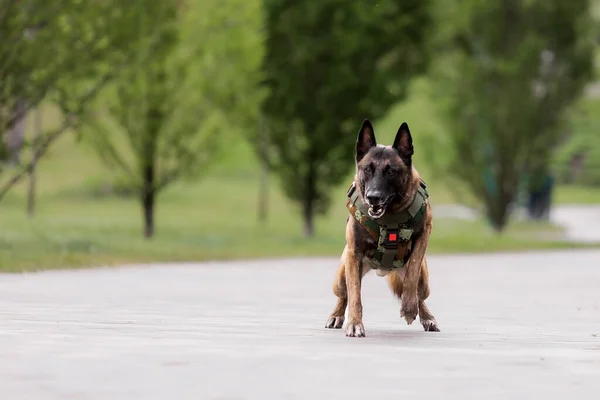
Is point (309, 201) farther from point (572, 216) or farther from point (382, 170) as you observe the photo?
point (572, 216)

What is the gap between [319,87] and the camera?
36.3 m

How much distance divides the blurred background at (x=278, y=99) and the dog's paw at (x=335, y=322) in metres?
10.8

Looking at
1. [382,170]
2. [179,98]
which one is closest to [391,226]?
[382,170]

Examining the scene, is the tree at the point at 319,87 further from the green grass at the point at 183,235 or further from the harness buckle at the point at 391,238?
the harness buckle at the point at 391,238

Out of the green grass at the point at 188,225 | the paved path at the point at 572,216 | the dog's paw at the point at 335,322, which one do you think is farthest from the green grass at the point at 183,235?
the dog's paw at the point at 335,322

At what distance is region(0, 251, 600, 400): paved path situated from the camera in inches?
327

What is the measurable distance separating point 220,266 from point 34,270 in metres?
4.27

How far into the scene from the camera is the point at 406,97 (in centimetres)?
3766

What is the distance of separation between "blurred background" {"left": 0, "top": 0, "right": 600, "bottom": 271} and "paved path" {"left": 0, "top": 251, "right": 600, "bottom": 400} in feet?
20.8

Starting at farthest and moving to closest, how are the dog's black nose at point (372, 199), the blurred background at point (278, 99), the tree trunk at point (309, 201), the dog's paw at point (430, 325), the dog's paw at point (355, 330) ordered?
the tree trunk at point (309, 201) < the blurred background at point (278, 99) < the dog's paw at point (430, 325) < the dog's paw at point (355, 330) < the dog's black nose at point (372, 199)

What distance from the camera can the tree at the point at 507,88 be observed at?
41875mm

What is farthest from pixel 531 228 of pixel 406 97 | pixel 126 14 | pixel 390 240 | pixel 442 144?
pixel 390 240

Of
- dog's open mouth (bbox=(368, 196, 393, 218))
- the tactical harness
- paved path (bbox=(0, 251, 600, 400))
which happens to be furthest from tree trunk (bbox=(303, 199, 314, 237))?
dog's open mouth (bbox=(368, 196, 393, 218))

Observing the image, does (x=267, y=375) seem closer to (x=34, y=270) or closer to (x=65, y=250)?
(x=34, y=270)
